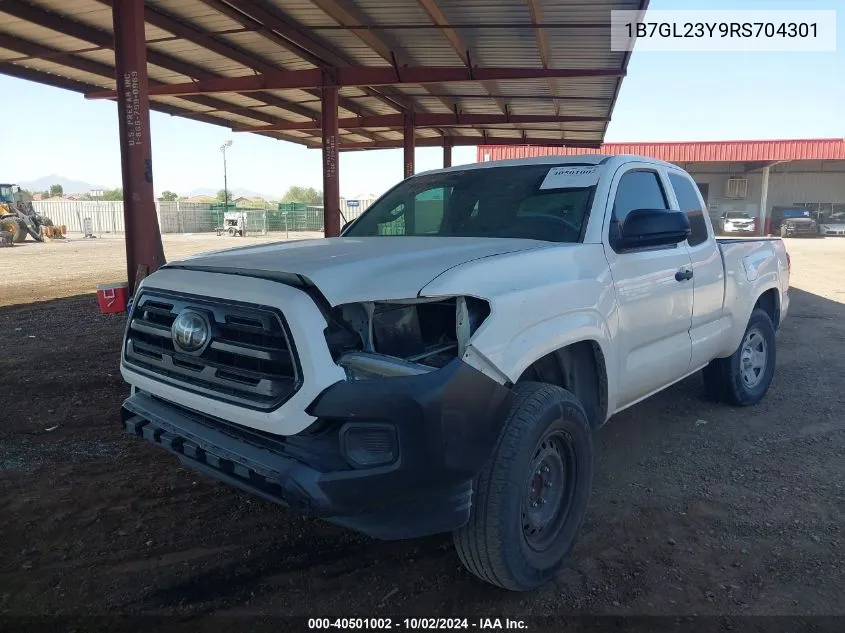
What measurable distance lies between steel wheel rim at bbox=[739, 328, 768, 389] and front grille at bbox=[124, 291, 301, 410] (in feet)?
13.8

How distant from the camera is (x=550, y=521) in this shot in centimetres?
281

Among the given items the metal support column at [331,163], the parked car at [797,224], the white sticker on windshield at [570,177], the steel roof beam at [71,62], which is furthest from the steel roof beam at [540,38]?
the parked car at [797,224]

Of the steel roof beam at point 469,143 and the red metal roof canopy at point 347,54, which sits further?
the steel roof beam at point 469,143

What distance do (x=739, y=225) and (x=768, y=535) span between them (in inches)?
1443

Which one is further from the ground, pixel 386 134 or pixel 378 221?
pixel 386 134

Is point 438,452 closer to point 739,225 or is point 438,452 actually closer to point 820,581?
point 820,581

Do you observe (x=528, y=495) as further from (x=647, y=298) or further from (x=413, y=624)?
(x=647, y=298)

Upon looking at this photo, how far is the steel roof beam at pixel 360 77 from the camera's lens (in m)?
10.8

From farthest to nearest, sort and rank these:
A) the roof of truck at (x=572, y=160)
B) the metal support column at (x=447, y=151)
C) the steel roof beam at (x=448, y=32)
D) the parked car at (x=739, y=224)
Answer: the parked car at (x=739, y=224), the metal support column at (x=447, y=151), the steel roof beam at (x=448, y=32), the roof of truck at (x=572, y=160)

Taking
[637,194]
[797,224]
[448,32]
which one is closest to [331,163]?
[448,32]

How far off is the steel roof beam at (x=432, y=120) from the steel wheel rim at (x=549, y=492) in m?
14.3

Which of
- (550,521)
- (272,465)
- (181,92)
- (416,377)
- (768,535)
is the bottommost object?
(768,535)

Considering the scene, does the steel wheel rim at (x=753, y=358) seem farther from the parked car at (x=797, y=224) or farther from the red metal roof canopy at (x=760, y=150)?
the parked car at (x=797, y=224)

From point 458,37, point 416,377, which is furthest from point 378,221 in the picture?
point 458,37
